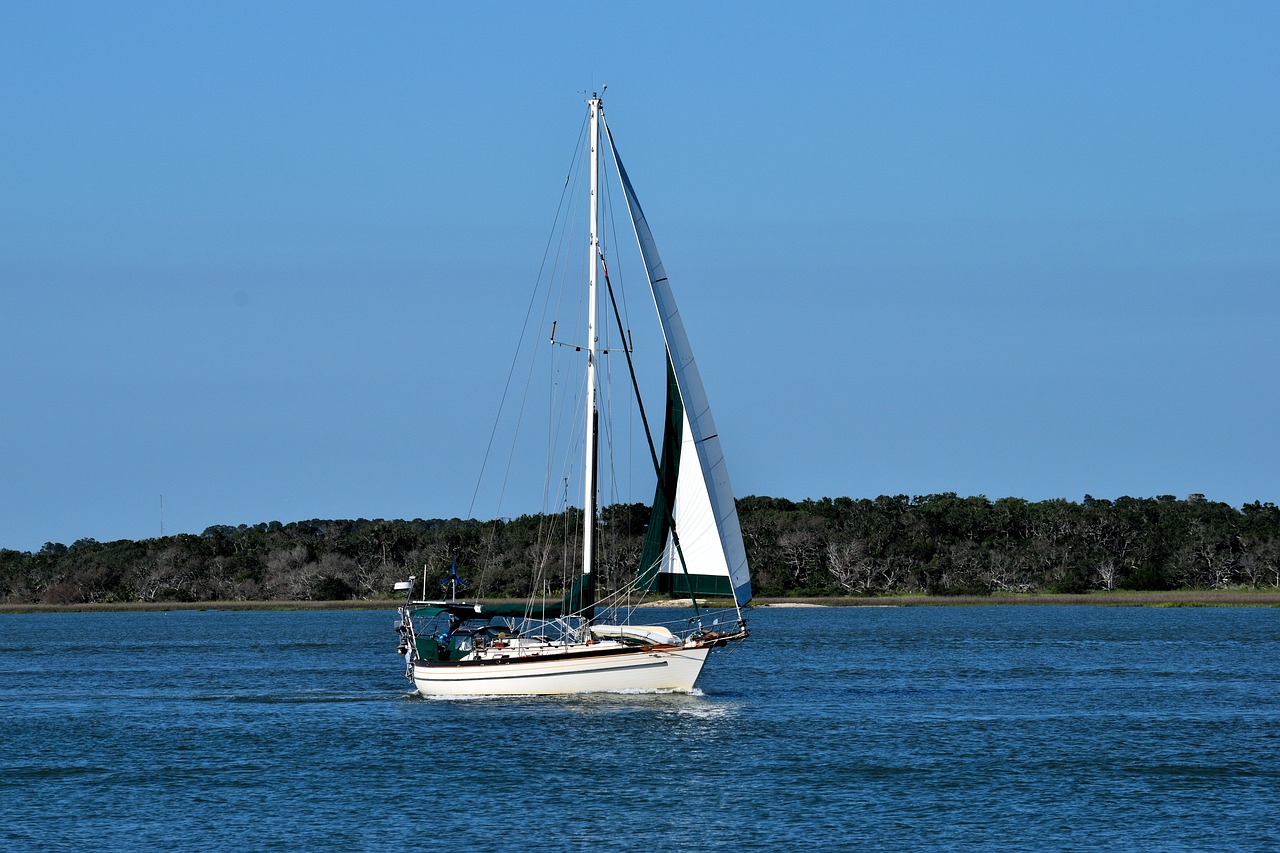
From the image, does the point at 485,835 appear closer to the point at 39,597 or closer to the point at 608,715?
the point at 608,715

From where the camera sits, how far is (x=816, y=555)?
13762 cm

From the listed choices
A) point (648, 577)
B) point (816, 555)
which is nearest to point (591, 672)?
point (648, 577)

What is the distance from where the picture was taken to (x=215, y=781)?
35750 millimetres

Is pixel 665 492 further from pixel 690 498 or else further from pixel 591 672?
pixel 591 672

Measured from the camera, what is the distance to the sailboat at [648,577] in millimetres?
42438

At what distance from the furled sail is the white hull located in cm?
213

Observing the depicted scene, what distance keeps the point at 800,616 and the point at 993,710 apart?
71.0 meters

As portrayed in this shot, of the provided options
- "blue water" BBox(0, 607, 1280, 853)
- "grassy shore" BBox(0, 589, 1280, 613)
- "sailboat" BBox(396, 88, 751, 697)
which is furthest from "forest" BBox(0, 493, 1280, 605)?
"sailboat" BBox(396, 88, 751, 697)

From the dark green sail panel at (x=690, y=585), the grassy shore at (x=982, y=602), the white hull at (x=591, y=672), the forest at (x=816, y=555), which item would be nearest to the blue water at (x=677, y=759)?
the white hull at (x=591, y=672)

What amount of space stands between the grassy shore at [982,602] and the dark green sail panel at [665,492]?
63656 mm

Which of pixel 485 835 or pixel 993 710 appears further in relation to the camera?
pixel 993 710

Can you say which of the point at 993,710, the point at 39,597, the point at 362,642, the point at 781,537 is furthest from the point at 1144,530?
the point at 39,597

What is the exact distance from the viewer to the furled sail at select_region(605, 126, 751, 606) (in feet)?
139

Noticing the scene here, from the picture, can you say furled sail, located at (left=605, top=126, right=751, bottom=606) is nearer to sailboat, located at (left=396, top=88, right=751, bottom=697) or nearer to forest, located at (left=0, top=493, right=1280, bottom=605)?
sailboat, located at (left=396, top=88, right=751, bottom=697)
